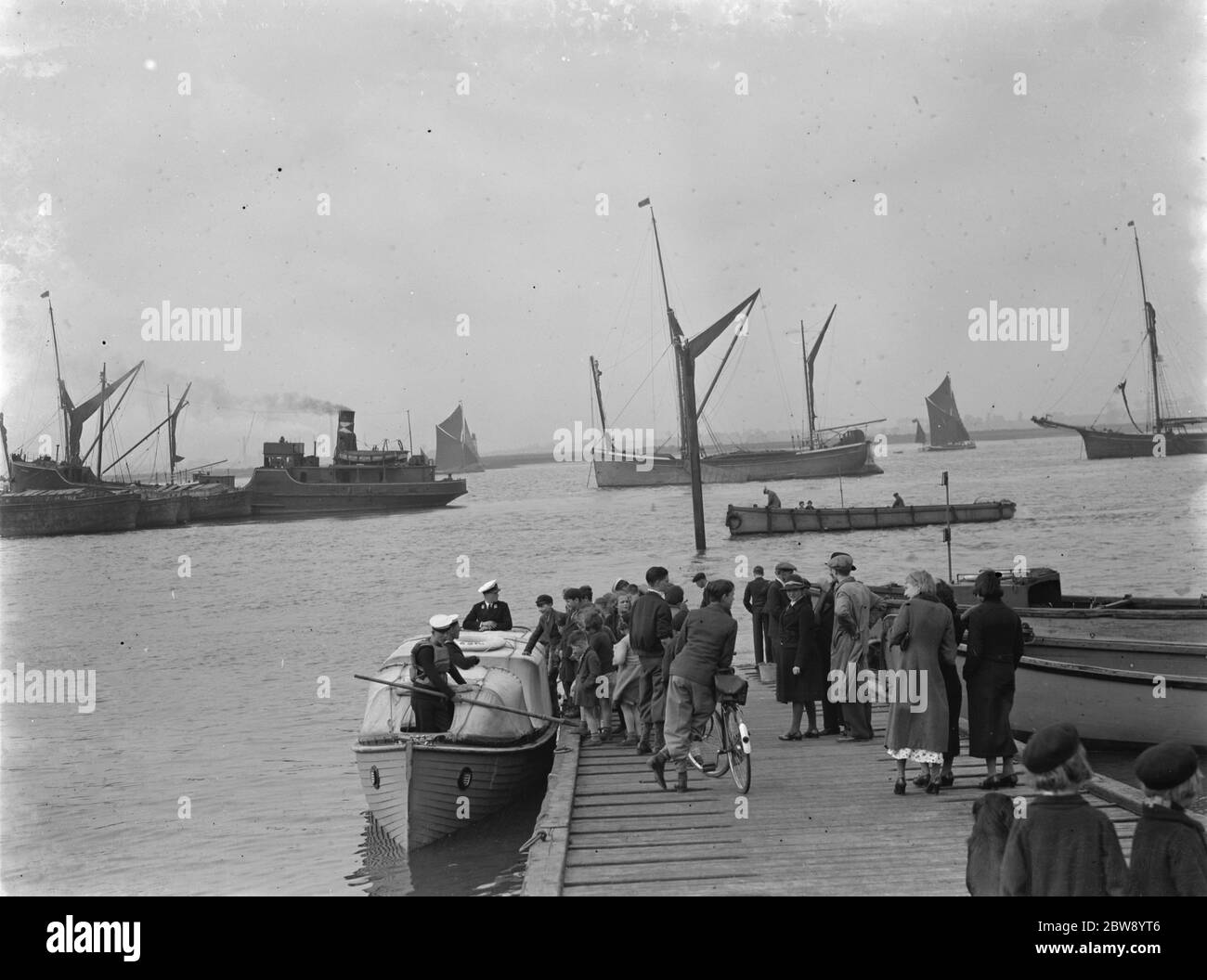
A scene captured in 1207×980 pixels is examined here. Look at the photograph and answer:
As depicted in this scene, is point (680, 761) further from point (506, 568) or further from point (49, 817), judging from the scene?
point (506, 568)

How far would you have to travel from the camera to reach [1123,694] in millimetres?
13438

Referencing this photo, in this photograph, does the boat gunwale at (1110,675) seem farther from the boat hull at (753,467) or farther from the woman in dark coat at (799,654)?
the boat hull at (753,467)

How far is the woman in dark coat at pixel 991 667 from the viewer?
9250 millimetres

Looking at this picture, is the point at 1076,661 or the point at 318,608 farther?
the point at 318,608

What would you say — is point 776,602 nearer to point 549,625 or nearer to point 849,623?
point 849,623

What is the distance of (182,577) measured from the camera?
201ft

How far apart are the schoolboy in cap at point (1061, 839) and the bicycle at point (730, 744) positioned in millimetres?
5139

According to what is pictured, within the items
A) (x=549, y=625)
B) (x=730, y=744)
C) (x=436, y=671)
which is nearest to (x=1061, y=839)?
(x=730, y=744)

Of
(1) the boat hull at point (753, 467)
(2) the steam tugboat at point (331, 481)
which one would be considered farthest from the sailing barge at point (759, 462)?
(2) the steam tugboat at point (331, 481)

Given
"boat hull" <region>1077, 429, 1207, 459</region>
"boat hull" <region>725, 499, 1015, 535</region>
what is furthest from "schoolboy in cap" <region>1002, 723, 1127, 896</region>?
"boat hull" <region>1077, 429, 1207, 459</region>

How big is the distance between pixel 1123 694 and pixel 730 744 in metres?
5.80

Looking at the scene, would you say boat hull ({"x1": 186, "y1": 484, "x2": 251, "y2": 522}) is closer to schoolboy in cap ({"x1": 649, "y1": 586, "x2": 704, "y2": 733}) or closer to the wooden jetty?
schoolboy in cap ({"x1": 649, "y1": 586, "x2": 704, "y2": 733})

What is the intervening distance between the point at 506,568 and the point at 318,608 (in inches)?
546
